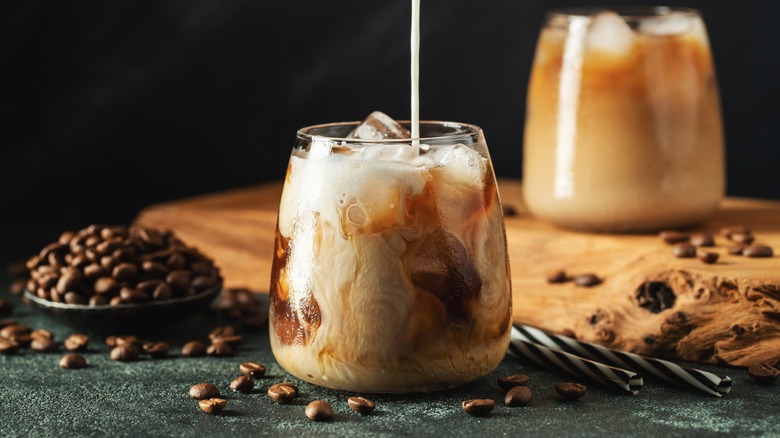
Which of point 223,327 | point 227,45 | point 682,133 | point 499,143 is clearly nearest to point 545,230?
point 682,133

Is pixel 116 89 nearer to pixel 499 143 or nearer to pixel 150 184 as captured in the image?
pixel 150 184

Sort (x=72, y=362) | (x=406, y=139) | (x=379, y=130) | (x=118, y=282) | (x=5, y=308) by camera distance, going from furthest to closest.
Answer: (x=5, y=308) → (x=118, y=282) → (x=72, y=362) → (x=379, y=130) → (x=406, y=139)

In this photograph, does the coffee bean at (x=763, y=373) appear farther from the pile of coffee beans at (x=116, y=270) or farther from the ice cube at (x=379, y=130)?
the pile of coffee beans at (x=116, y=270)

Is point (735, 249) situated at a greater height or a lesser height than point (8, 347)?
greater

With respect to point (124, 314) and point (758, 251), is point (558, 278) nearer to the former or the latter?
point (758, 251)

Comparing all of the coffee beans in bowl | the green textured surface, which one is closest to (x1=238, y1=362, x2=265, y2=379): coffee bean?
the green textured surface

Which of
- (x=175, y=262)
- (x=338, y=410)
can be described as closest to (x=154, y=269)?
(x=175, y=262)

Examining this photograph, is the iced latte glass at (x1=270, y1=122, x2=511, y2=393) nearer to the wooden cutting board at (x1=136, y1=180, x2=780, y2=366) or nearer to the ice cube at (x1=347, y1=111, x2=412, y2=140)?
the ice cube at (x1=347, y1=111, x2=412, y2=140)

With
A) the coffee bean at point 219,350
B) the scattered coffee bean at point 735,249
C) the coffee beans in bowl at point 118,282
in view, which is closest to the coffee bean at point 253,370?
the coffee bean at point 219,350

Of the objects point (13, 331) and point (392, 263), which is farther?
point (13, 331)
